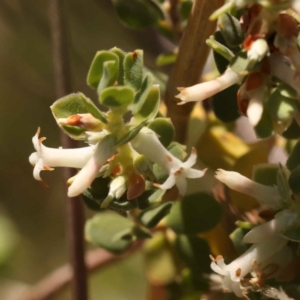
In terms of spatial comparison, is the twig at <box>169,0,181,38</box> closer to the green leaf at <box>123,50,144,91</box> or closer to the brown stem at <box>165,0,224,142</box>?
the brown stem at <box>165,0,224,142</box>

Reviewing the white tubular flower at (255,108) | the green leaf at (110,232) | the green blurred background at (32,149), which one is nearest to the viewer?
the white tubular flower at (255,108)

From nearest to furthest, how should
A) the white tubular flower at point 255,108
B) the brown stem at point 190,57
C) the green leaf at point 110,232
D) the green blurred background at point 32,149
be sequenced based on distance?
the white tubular flower at point 255,108 → the brown stem at point 190,57 → the green leaf at point 110,232 → the green blurred background at point 32,149

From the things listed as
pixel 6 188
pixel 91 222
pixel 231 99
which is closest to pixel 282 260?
pixel 231 99

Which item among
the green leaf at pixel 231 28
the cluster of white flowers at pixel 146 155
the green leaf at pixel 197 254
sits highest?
the green leaf at pixel 231 28

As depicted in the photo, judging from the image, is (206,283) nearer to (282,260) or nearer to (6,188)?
(282,260)

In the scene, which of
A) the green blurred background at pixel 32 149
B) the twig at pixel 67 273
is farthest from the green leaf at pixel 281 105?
the green blurred background at pixel 32 149

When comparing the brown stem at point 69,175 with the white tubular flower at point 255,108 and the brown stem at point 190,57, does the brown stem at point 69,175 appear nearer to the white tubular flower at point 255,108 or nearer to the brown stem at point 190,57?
the brown stem at point 190,57
